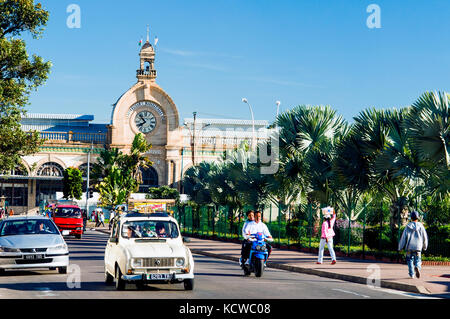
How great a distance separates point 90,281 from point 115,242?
66.8 inches

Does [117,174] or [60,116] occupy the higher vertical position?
[60,116]

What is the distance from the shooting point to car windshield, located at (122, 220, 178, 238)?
48.0 feet

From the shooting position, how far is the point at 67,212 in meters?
39.0

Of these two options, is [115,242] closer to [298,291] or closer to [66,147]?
[298,291]

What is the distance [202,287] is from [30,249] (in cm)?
478

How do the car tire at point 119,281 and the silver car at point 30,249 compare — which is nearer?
the car tire at point 119,281

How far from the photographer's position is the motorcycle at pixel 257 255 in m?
18.1

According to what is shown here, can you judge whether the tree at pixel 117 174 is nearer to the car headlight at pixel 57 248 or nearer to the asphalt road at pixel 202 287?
the asphalt road at pixel 202 287

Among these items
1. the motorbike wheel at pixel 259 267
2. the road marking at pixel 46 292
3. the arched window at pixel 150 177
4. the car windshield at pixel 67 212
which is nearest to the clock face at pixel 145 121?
the arched window at pixel 150 177

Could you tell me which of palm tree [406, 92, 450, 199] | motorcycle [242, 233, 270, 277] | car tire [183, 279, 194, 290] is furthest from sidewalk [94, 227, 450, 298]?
car tire [183, 279, 194, 290]

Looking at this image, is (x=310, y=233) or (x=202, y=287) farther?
(x=310, y=233)

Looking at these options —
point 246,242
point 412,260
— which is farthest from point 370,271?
point 246,242

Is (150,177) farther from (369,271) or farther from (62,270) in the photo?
(62,270)

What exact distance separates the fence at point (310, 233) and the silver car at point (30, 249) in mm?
11355
